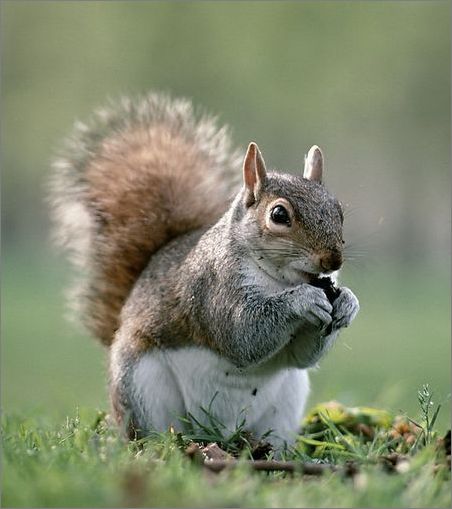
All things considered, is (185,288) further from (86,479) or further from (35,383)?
(35,383)

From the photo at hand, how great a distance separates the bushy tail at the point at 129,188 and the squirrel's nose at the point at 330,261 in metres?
1.13

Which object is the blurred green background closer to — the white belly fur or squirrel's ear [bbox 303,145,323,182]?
the white belly fur

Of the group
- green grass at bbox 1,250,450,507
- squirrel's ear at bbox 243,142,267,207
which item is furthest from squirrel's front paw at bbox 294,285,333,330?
squirrel's ear at bbox 243,142,267,207

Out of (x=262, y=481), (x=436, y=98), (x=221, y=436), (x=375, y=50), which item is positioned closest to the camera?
(x=262, y=481)

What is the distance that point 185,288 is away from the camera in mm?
3451

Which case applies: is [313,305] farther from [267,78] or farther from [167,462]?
[267,78]

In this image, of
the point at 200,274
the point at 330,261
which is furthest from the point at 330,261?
the point at 200,274

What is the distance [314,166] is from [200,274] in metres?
0.52

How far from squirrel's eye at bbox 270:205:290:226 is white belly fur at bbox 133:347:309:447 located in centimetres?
53

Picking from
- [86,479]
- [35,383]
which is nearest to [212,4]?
[35,383]

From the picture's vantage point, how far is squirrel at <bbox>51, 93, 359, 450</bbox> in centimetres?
314

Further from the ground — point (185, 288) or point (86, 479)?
point (185, 288)

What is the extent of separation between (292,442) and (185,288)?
634 millimetres

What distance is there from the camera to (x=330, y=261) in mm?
2943
